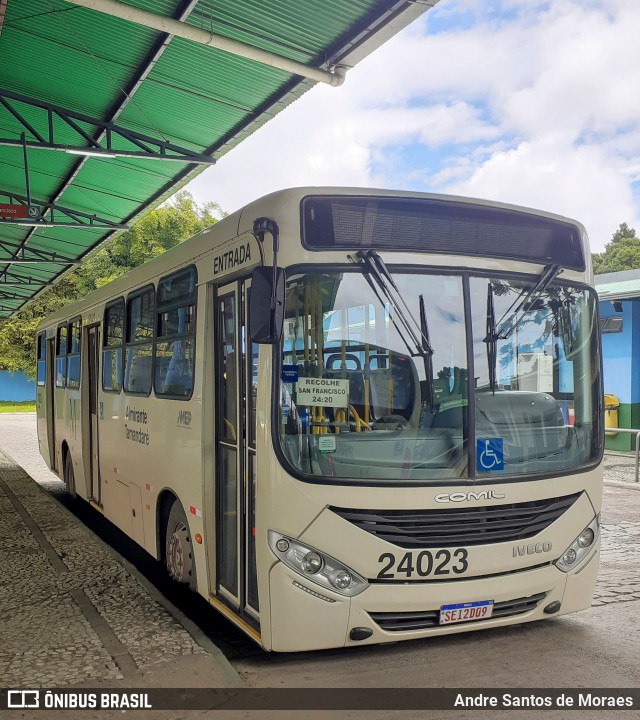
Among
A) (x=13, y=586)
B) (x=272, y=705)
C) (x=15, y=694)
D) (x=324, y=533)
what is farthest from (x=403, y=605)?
(x=13, y=586)

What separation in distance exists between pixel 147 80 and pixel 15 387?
45035 millimetres

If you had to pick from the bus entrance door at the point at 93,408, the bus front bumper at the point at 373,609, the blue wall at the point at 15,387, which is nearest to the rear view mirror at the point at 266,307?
the bus front bumper at the point at 373,609

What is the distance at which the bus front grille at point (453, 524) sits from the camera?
15.0 ft

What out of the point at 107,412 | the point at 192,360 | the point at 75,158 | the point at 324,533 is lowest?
the point at 324,533

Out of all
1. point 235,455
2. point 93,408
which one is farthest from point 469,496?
point 93,408

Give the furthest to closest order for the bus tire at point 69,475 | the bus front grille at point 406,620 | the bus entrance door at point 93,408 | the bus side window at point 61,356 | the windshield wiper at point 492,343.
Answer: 1. the bus side window at point 61,356
2. the bus tire at point 69,475
3. the bus entrance door at point 93,408
4. the windshield wiper at point 492,343
5. the bus front grille at point 406,620

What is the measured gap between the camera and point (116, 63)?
32.4ft

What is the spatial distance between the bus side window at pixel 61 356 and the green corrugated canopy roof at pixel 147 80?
289 centimetres

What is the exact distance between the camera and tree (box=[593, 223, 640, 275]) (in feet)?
212

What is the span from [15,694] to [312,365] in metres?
2.59

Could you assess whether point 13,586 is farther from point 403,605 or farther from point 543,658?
point 543,658

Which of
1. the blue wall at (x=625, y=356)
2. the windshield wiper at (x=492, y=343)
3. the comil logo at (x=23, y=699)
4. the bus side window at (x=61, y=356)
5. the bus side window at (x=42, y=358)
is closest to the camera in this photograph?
the comil logo at (x=23, y=699)

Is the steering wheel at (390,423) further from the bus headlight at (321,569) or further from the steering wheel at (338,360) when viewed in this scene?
the bus headlight at (321,569)

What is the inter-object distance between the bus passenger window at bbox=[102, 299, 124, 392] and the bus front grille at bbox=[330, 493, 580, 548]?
4471 mm
